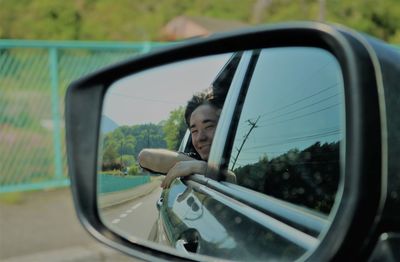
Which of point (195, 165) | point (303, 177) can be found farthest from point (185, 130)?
point (303, 177)

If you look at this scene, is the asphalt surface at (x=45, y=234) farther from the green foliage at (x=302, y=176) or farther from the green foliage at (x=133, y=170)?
the green foliage at (x=302, y=176)

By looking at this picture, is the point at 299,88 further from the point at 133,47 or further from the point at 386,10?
the point at 386,10

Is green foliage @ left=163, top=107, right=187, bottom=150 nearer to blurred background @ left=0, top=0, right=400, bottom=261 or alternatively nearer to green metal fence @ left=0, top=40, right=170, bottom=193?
blurred background @ left=0, top=0, right=400, bottom=261

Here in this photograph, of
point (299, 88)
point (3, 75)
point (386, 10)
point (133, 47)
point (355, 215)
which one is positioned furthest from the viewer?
point (386, 10)

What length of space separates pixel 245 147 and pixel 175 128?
21cm

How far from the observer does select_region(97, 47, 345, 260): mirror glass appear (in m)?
1.47

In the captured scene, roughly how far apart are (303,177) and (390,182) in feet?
0.89

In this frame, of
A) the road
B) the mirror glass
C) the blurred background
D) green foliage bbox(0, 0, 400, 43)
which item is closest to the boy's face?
the mirror glass

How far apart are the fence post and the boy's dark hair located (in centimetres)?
609

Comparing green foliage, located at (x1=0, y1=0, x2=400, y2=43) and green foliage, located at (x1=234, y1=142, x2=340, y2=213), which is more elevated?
green foliage, located at (x1=0, y1=0, x2=400, y2=43)

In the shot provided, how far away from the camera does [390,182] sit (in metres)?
1.27

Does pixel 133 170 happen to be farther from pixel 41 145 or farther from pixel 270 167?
pixel 41 145

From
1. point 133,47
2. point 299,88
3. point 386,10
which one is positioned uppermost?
point 386,10

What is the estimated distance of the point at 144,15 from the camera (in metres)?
43.2
